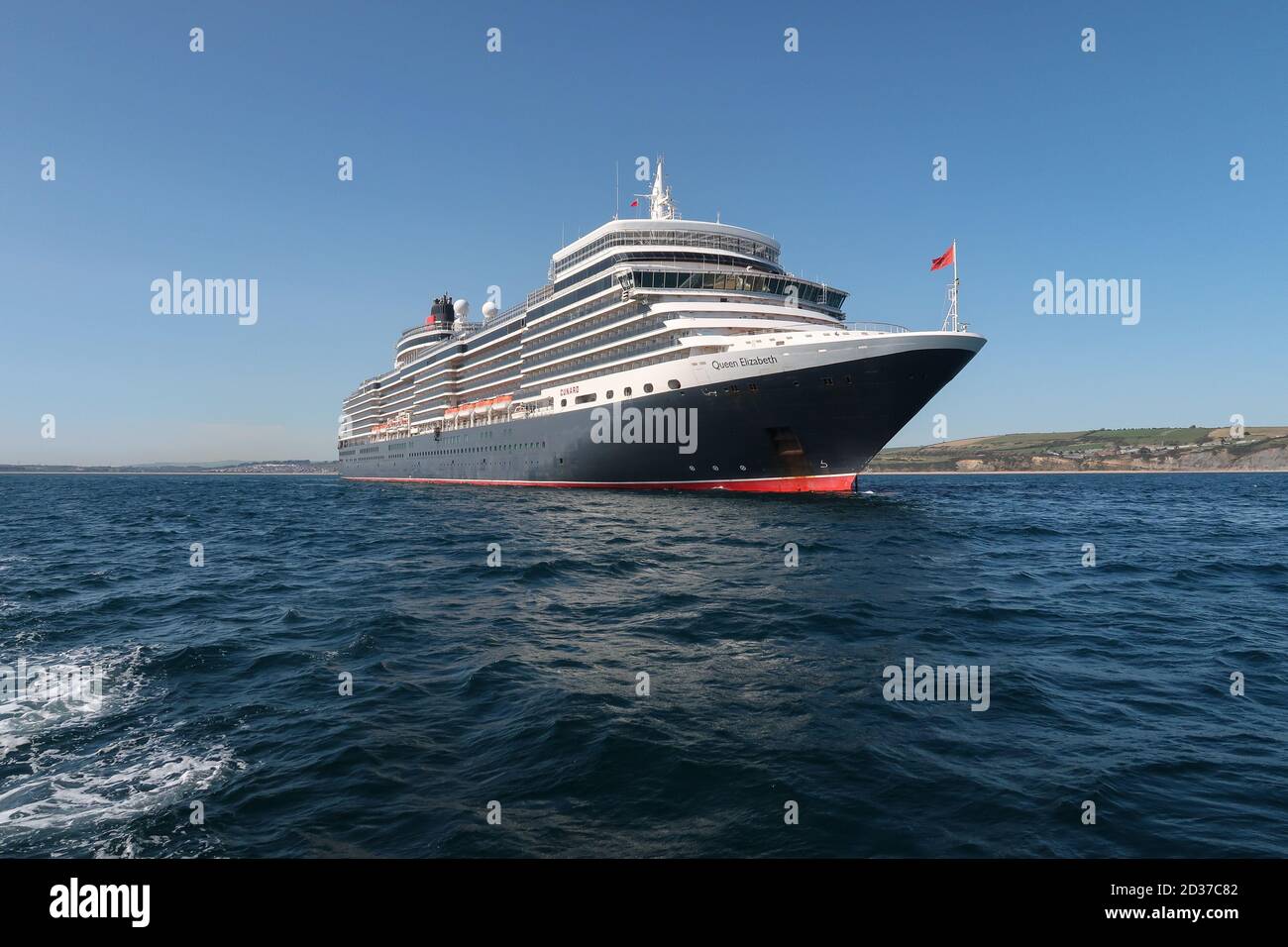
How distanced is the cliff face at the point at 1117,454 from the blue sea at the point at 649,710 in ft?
437

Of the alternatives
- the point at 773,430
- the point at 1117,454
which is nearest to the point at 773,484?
the point at 773,430

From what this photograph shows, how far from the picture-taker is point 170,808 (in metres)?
6.04

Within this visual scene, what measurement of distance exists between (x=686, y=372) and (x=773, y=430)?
6764mm

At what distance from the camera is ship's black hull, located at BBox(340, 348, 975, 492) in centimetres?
3409

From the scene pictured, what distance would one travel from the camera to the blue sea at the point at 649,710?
5.58 meters

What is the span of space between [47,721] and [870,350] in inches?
1351

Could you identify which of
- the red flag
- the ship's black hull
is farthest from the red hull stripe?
the red flag

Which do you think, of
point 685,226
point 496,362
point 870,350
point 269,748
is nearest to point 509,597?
point 269,748

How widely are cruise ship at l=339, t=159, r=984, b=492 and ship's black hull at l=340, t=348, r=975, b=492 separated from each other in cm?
9

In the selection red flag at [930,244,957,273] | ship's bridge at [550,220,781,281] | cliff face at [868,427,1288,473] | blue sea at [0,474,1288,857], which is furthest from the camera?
cliff face at [868,427,1288,473]

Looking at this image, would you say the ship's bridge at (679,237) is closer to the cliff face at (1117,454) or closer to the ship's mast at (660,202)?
the ship's mast at (660,202)

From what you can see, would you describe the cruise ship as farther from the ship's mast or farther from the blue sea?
the blue sea

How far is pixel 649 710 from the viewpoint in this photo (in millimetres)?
8086
